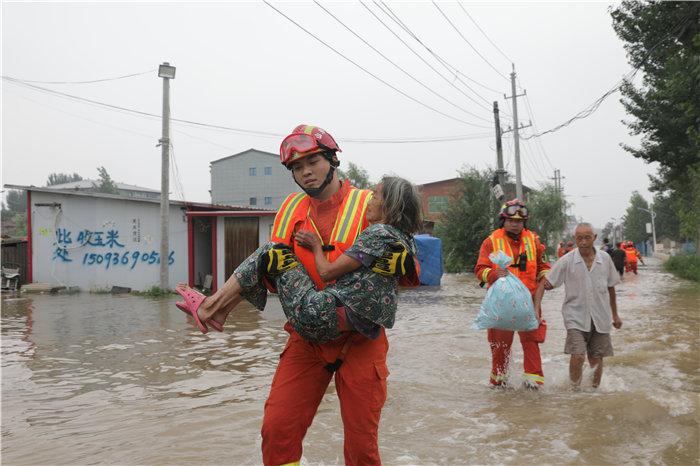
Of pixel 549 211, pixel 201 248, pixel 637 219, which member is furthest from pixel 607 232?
pixel 637 219

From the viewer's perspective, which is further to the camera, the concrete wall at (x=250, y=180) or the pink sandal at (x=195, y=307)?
the concrete wall at (x=250, y=180)

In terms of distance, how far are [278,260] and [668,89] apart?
15.9 meters

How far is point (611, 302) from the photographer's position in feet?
20.6

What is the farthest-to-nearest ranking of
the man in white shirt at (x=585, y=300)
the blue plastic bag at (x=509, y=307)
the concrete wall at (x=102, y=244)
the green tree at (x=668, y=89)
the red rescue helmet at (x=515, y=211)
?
the concrete wall at (x=102, y=244) < the green tree at (x=668, y=89) < the red rescue helmet at (x=515, y=211) < the man in white shirt at (x=585, y=300) < the blue plastic bag at (x=509, y=307)

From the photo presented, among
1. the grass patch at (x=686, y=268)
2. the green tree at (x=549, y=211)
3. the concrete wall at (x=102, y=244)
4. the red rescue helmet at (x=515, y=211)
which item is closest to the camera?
the red rescue helmet at (x=515, y=211)

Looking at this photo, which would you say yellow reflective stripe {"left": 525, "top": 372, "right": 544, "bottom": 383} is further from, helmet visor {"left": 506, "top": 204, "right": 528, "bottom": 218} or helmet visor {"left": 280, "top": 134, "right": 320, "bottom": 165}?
helmet visor {"left": 280, "top": 134, "right": 320, "bottom": 165}

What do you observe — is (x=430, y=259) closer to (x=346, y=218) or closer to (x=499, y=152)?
(x=499, y=152)

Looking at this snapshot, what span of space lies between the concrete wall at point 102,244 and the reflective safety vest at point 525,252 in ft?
53.7

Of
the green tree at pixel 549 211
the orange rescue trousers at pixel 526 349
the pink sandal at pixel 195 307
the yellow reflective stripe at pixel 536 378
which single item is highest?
the green tree at pixel 549 211

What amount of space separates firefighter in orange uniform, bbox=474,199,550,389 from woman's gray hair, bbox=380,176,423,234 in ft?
10.8

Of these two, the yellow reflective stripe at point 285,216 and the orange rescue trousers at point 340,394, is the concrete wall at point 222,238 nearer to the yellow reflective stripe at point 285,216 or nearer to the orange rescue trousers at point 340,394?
the yellow reflective stripe at point 285,216

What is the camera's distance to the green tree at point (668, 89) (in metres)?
15.1

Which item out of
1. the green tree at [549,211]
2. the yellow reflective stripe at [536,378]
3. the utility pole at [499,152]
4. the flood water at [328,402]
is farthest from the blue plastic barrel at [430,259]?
the green tree at [549,211]

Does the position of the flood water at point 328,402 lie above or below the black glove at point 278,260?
below
